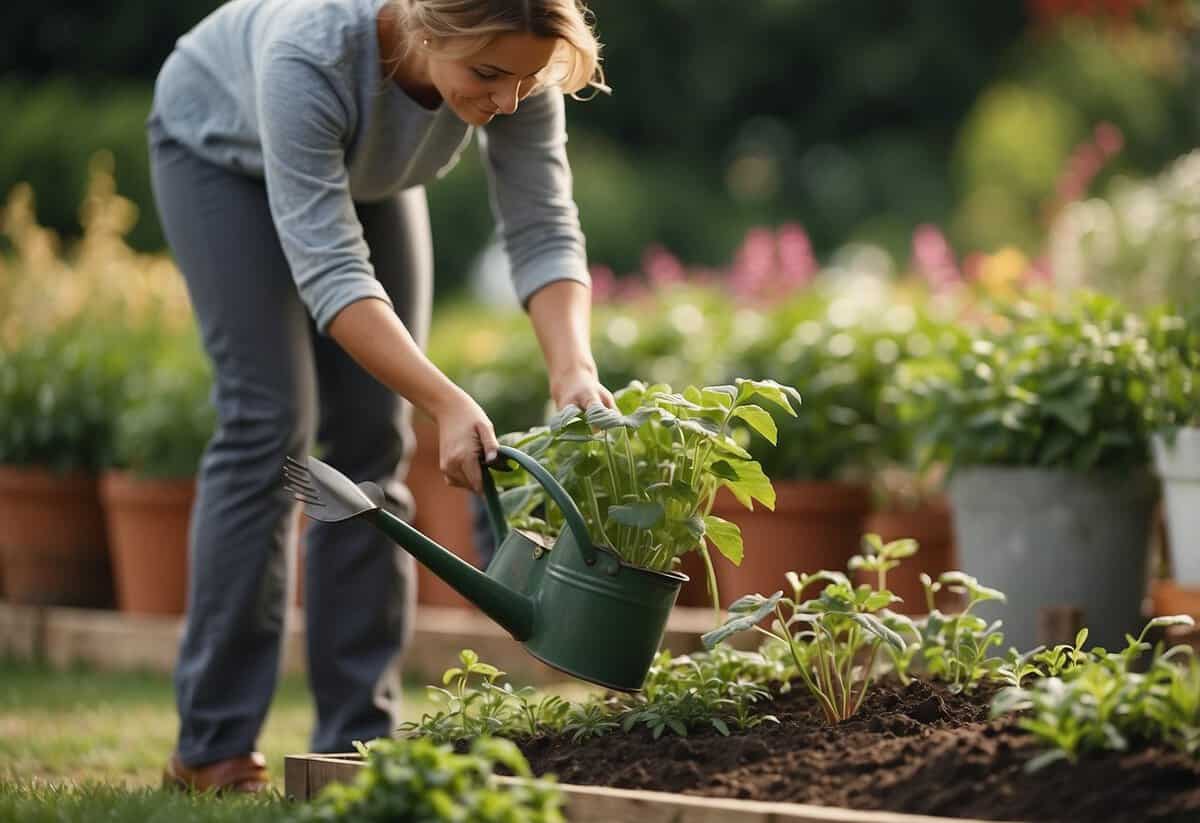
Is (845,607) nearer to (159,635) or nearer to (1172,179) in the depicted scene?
(159,635)

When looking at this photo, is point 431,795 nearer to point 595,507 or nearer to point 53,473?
point 595,507

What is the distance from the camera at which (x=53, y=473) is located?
4.49 metres

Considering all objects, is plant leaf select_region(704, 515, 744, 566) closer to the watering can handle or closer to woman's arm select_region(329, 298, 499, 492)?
the watering can handle

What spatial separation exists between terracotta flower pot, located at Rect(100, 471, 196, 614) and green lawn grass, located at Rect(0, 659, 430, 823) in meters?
0.28

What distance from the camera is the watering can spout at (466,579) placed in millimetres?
1996

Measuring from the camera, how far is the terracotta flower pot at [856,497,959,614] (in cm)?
364

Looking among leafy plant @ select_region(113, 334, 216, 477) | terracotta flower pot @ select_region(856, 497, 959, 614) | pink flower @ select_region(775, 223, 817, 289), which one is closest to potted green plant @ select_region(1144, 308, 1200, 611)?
terracotta flower pot @ select_region(856, 497, 959, 614)

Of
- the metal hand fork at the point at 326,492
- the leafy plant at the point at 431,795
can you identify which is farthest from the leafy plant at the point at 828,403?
the leafy plant at the point at 431,795

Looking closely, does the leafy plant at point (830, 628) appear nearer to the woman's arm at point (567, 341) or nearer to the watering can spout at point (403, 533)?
the watering can spout at point (403, 533)

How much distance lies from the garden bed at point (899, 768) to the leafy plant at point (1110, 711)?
0.07 feet

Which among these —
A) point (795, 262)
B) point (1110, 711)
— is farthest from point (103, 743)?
point (795, 262)

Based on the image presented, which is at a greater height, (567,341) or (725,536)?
(567,341)

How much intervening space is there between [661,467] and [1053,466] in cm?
116

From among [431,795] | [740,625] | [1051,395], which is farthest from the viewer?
[1051,395]
